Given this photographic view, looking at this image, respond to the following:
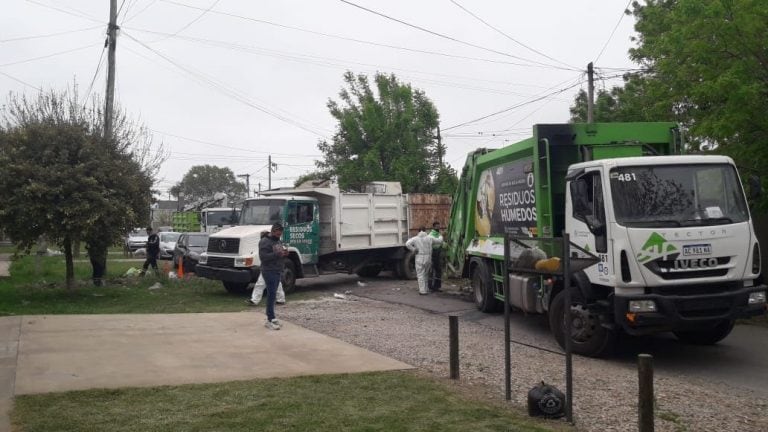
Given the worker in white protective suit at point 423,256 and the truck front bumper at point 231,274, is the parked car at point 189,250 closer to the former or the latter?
the truck front bumper at point 231,274

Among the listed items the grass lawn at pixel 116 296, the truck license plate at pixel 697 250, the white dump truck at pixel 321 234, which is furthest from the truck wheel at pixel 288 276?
the truck license plate at pixel 697 250

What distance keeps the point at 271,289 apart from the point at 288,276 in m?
5.84

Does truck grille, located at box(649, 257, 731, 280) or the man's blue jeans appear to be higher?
truck grille, located at box(649, 257, 731, 280)

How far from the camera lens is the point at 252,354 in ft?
28.3

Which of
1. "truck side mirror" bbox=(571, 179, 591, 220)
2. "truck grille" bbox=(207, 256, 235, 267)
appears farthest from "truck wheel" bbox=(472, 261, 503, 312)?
"truck grille" bbox=(207, 256, 235, 267)

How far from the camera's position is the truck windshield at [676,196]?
8188 mm

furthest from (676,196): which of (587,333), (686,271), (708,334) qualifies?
(708,334)

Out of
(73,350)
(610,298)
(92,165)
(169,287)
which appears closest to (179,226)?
(169,287)

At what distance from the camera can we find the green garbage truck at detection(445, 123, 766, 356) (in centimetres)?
796

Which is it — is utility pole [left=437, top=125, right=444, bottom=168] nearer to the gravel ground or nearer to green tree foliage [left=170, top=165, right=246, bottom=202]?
the gravel ground

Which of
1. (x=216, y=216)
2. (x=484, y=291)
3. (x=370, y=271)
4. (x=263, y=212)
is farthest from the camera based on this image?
(x=216, y=216)

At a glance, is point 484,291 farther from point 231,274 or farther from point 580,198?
point 231,274

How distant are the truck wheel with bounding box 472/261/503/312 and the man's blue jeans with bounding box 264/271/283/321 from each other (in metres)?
4.17

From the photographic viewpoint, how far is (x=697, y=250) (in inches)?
314
